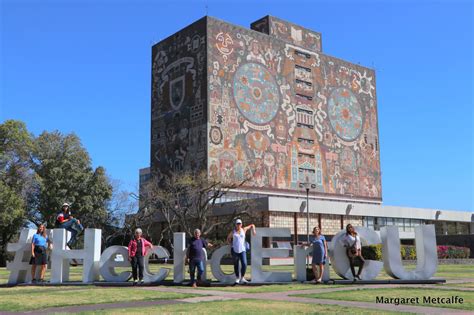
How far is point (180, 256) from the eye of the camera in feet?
52.6

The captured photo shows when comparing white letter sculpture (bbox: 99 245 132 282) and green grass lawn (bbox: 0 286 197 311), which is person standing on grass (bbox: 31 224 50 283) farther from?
green grass lawn (bbox: 0 286 197 311)

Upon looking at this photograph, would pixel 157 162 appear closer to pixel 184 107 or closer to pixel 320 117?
pixel 184 107

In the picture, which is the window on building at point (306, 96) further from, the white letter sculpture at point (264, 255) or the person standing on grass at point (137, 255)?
the person standing on grass at point (137, 255)

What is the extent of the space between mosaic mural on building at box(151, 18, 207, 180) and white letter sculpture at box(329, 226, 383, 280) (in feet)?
142

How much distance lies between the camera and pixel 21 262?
1648 cm

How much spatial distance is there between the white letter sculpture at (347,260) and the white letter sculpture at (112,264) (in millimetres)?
6041

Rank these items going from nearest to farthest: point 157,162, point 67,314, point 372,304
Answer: point 67,314 < point 372,304 < point 157,162

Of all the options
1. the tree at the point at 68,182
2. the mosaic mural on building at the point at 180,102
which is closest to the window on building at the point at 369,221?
the mosaic mural on building at the point at 180,102

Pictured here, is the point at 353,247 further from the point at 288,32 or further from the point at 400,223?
the point at 288,32

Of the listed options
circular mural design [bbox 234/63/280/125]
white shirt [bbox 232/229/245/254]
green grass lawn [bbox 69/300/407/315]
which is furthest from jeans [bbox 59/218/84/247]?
circular mural design [bbox 234/63/280/125]

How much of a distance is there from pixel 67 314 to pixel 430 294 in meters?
7.49

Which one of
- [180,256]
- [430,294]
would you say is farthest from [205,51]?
[430,294]

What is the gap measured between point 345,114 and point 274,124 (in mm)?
14512

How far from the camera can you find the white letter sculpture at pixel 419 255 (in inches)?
605
